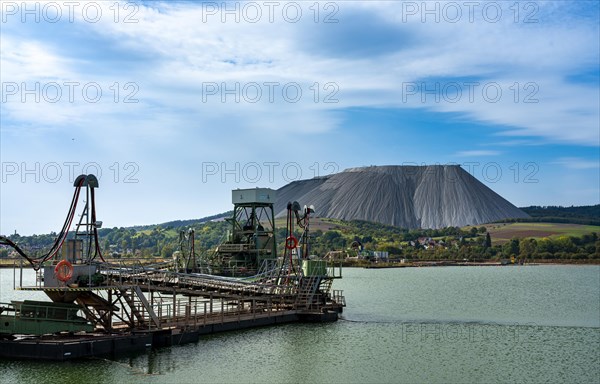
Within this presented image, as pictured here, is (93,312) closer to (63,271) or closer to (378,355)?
(63,271)

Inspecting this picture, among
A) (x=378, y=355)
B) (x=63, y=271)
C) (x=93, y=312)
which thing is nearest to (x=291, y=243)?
(x=378, y=355)

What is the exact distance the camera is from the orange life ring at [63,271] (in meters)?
42.0

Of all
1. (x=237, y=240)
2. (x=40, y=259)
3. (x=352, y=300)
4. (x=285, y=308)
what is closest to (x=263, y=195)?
(x=237, y=240)

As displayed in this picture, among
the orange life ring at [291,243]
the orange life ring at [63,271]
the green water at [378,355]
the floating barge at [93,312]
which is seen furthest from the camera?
the orange life ring at [291,243]

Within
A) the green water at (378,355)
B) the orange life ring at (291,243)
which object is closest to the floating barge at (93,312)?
the green water at (378,355)

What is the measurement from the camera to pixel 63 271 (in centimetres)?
4225

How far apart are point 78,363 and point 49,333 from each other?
3.80 m

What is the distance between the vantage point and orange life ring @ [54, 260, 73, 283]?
42.0 meters

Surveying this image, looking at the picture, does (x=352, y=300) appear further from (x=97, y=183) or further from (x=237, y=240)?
(x=97, y=183)

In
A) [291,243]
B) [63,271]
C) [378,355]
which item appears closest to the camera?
[63,271]

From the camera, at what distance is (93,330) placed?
4359cm

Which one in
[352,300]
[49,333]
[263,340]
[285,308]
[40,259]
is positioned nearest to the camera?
→ [49,333]

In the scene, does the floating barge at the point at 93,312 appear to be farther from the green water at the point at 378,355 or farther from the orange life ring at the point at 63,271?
the green water at the point at 378,355

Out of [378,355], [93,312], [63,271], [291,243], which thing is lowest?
[378,355]
